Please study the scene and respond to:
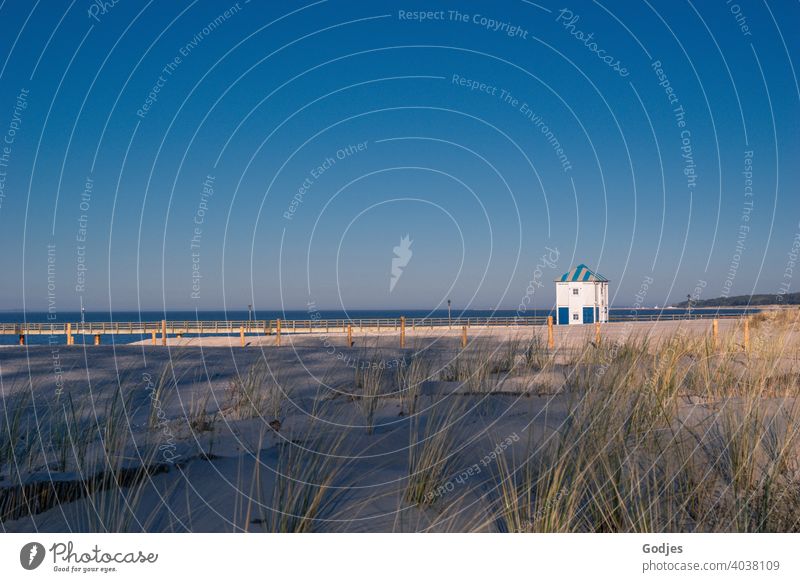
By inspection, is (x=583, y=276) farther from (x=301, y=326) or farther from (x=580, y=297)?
(x=301, y=326)

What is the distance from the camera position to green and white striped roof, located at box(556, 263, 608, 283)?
122ft

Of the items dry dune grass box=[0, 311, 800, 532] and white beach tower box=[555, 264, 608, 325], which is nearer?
dry dune grass box=[0, 311, 800, 532]

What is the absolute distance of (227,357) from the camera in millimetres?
11039

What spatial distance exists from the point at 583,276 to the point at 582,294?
123cm

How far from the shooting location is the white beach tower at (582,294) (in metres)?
37.2

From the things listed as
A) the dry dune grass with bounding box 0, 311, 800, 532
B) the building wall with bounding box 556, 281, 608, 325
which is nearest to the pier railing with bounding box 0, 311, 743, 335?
the building wall with bounding box 556, 281, 608, 325

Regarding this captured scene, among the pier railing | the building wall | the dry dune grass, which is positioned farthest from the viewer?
the building wall

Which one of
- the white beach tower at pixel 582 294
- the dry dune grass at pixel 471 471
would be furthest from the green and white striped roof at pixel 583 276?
the dry dune grass at pixel 471 471

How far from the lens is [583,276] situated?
37.8m

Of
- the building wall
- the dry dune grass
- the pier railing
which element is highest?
the building wall

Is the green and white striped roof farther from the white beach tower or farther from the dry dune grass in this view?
the dry dune grass
